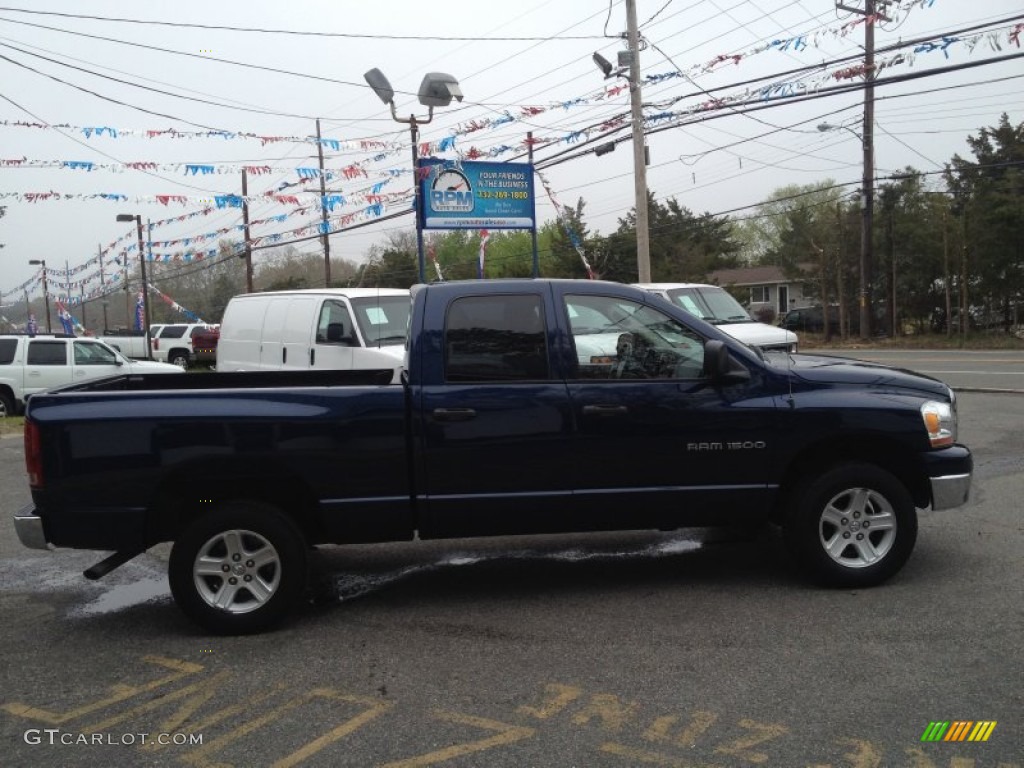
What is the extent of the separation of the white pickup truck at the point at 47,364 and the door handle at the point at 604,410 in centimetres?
1362

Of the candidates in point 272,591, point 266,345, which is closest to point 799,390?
point 272,591

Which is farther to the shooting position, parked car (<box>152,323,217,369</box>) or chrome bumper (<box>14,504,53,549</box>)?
parked car (<box>152,323,217,369</box>)

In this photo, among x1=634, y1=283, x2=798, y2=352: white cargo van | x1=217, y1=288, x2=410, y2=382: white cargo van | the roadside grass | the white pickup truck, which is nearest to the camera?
x1=217, y1=288, x2=410, y2=382: white cargo van

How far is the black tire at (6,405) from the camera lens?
1691 centimetres

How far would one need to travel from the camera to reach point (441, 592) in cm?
553

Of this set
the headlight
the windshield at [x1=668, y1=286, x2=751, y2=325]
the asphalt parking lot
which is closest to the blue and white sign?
the windshield at [x1=668, y1=286, x2=751, y2=325]

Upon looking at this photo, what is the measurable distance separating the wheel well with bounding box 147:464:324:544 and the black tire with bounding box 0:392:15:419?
1411 centimetres

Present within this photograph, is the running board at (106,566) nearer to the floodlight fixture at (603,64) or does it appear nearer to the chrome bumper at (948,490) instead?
the chrome bumper at (948,490)

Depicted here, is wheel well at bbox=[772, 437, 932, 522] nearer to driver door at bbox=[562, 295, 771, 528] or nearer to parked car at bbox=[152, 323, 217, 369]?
driver door at bbox=[562, 295, 771, 528]

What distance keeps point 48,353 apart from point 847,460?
16523 millimetres

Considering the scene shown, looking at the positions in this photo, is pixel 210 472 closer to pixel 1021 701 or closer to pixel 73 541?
pixel 73 541

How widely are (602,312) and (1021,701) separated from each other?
286 centimetres

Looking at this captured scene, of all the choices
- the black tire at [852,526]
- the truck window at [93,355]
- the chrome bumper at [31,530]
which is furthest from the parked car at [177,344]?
the black tire at [852,526]

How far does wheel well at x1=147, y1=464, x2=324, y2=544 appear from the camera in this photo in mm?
4852
